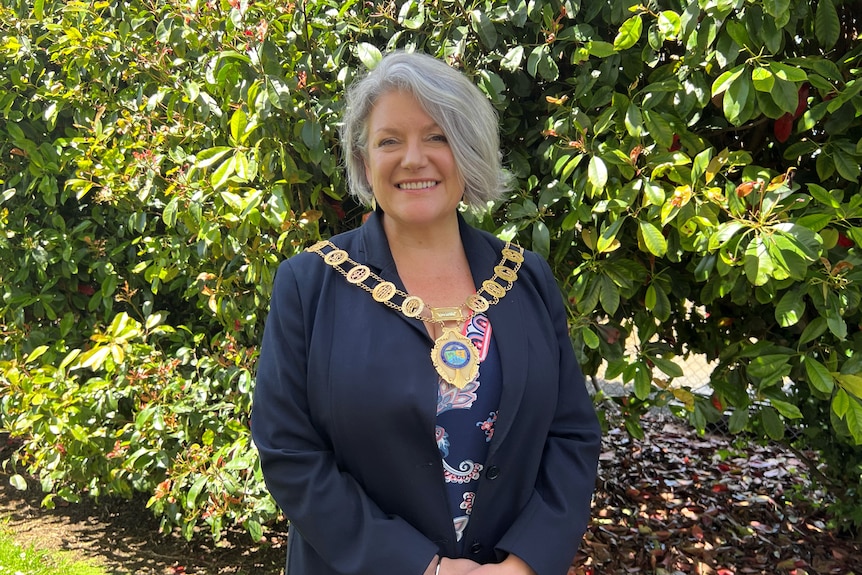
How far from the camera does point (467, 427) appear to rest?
1.59 meters

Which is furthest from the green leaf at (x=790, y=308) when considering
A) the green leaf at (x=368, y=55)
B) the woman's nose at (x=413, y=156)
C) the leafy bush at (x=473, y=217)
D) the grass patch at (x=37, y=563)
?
the grass patch at (x=37, y=563)

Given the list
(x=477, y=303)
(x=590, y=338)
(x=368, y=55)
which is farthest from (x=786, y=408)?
(x=368, y=55)

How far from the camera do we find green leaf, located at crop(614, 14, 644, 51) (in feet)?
6.23

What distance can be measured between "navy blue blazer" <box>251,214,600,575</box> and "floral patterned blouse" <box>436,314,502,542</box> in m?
0.04

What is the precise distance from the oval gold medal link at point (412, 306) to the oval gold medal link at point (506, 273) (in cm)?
24

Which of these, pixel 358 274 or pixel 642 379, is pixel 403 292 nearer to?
pixel 358 274

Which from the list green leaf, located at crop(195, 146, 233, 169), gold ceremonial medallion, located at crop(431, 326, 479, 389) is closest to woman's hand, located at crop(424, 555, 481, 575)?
gold ceremonial medallion, located at crop(431, 326, 479, 389)

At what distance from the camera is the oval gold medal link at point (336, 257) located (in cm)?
164

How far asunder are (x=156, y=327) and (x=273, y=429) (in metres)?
2.05

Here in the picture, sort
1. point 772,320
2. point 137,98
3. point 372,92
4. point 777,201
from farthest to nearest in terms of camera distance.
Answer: point 137,98, point 772,320, point 777,201, point 372,92

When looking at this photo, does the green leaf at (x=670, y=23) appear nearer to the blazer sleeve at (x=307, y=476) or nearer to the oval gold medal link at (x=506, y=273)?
the oval gold medal link at (x=506, y=273)

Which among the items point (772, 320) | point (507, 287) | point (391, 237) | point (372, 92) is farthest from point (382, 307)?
point (772, 320)

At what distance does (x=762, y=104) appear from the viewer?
1.82 meters

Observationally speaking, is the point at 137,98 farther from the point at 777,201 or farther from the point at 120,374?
the point at 777,201
